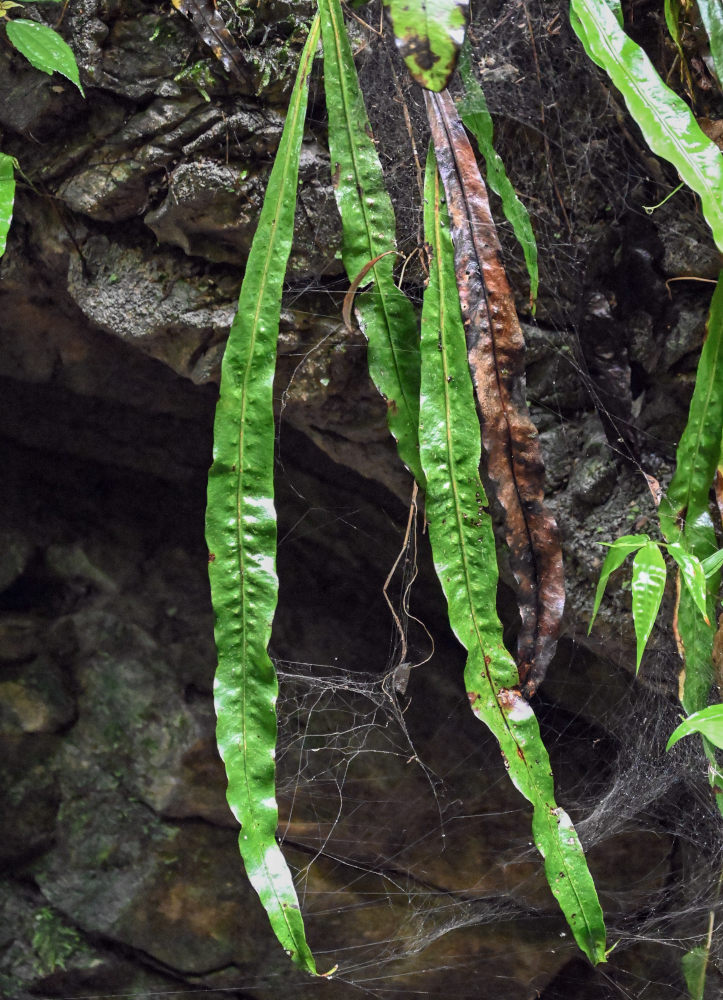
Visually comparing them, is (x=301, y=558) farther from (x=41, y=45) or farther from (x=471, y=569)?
(x=41, y=45)

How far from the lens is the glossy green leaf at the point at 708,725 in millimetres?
541

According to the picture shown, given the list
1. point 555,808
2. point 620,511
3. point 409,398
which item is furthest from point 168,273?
point 555,808

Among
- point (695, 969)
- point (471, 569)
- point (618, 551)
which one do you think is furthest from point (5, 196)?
point (695, 969)

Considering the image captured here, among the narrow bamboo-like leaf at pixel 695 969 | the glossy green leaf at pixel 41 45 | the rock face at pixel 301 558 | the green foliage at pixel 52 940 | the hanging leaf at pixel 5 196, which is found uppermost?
the glossy green leaf at pixel 41 45

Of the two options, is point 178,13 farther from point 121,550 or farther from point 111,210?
point 121,550

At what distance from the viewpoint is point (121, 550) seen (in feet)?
5.01

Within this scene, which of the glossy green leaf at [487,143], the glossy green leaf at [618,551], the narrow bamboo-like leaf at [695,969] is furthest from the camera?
the narrow bamboo-like leaf at [695,969]

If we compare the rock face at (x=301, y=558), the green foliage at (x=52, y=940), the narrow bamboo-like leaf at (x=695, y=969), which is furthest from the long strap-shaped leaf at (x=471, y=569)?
the green foliage at (x=52, y=940)

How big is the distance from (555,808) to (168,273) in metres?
0.87

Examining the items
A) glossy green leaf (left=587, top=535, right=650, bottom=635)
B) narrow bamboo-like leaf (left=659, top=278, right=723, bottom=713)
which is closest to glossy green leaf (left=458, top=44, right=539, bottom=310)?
narrow bamboo-like leaf (left=659, top=278, right=723, bottom=713)

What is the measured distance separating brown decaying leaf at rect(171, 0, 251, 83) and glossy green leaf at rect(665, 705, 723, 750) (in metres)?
0.93

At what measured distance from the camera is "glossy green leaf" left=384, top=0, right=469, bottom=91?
0.58m

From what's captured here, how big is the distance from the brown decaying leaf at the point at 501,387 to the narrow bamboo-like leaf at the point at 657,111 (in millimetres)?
144

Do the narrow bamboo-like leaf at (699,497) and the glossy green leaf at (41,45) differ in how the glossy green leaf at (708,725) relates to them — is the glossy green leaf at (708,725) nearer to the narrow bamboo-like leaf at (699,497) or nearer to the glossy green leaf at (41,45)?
the narrow bamboo-like leaf at (699,497)
